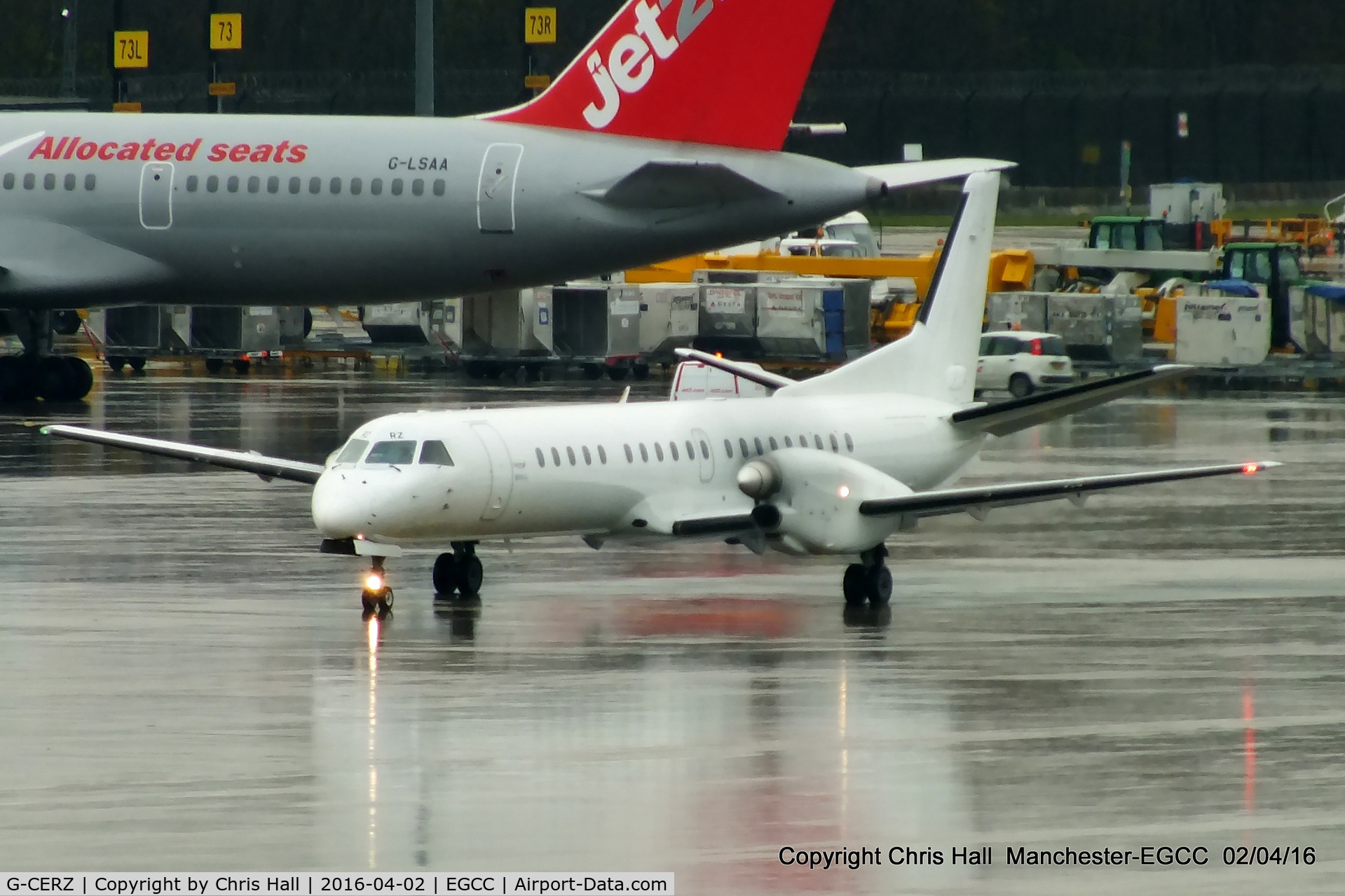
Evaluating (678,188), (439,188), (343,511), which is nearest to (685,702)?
(343,511)

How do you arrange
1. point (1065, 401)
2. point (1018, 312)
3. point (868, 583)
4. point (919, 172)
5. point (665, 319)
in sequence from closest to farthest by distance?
point (868, 583), point (1065, 401), point (919, 172), point (665, 319), point (1018, 312)

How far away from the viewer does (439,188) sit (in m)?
42.2

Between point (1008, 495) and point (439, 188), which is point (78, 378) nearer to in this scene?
point (439, 188)

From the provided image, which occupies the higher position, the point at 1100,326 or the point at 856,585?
the point at 1100,326

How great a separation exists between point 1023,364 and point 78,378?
63.0ft

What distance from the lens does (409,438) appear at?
21656 mm

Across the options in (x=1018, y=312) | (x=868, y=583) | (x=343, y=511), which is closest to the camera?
(x=343, y=511)

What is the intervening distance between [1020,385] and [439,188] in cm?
1428

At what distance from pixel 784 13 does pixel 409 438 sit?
22.0 meters

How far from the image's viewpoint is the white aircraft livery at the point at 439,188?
136 feet

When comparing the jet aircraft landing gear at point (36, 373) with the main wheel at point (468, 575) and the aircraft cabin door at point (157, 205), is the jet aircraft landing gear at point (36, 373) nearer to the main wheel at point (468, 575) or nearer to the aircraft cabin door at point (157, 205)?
the aircraft cabin door at point (157, 205)

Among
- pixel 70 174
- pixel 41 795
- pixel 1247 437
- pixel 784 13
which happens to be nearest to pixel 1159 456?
pixel 1247 437

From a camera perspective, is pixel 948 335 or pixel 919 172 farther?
pixel 919 172

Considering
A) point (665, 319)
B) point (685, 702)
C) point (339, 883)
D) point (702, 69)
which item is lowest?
point (685, 702)
